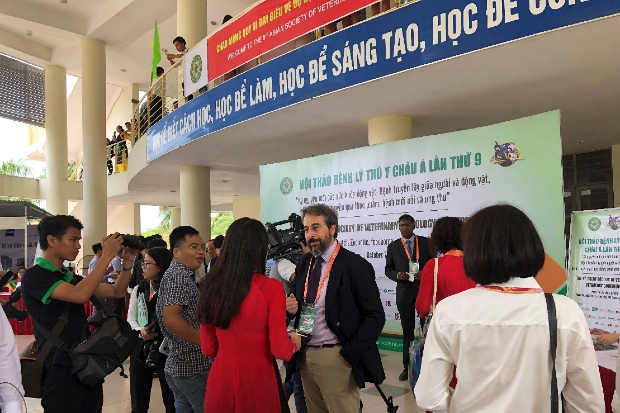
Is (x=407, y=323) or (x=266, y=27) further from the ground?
(x=266, y=27)

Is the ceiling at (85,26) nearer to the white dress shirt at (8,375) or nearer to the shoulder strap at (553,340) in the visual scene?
the white dress shirt at (8,375)

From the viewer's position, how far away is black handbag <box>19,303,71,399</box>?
233 cm

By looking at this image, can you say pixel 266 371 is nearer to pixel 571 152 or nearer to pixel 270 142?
pixel 270 142

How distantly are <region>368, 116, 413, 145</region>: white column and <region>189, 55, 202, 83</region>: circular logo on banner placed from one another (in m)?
2.75

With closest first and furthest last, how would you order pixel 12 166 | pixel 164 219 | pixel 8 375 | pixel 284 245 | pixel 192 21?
pixel 8 375
pixel 284 245
pixel 192 21
pixel 12 166
pixel 164 219

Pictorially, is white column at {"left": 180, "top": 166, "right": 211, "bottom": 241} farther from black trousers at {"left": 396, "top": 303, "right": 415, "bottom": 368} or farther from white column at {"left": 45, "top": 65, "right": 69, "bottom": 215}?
white column at {"left": 45, "top": 65, "right": 69, "bottom": 215}

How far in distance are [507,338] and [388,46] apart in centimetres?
397

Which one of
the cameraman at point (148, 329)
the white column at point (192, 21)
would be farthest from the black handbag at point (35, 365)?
the white column at point (192, 21)

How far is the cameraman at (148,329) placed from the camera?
3.17m

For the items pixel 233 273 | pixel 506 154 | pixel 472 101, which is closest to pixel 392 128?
pixel 472 101

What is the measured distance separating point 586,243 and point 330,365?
333 centimetres

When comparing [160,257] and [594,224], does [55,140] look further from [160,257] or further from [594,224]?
[594,224]

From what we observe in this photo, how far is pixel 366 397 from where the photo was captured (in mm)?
4332

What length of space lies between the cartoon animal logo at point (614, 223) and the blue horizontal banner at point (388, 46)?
1.77m
